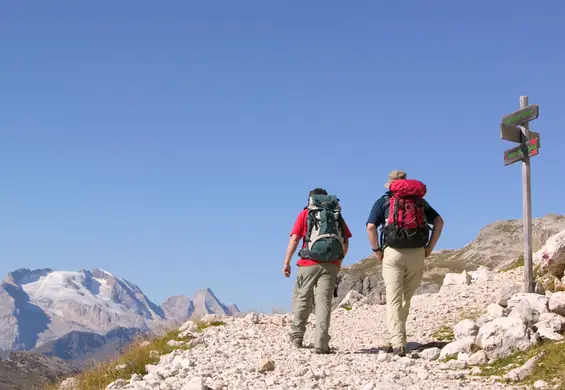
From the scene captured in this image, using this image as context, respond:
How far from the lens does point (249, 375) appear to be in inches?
428

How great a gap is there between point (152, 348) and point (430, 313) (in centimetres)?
677

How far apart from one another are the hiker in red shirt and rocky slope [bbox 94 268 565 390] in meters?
0.51

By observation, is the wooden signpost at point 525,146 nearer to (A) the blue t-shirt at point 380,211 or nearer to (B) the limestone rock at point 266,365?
(A) the blue t-shirt at point 380,211

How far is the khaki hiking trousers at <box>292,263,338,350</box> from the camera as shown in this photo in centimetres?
1237

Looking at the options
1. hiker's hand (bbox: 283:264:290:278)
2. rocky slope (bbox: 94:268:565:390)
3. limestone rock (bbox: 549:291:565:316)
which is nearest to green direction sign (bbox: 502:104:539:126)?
rocky slope (bbox: 94:268:565:390)

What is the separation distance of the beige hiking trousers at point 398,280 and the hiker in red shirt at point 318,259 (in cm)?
111

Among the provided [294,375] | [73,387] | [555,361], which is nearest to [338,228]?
[294,375]

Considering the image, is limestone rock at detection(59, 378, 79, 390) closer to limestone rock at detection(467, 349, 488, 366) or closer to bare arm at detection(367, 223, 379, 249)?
bare arm at detection(367, 223, 379, 249)

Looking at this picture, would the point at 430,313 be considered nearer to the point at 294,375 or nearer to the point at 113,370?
the point at 294,375

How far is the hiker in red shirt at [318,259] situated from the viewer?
12.4m

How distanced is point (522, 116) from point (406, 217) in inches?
173

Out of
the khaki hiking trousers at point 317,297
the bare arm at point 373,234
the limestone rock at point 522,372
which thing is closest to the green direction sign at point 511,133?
the bare arm at point 373,234

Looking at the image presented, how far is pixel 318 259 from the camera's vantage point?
12.5 m

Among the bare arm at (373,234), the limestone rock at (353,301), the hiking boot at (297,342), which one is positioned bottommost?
the hiking boot at (297,342)
